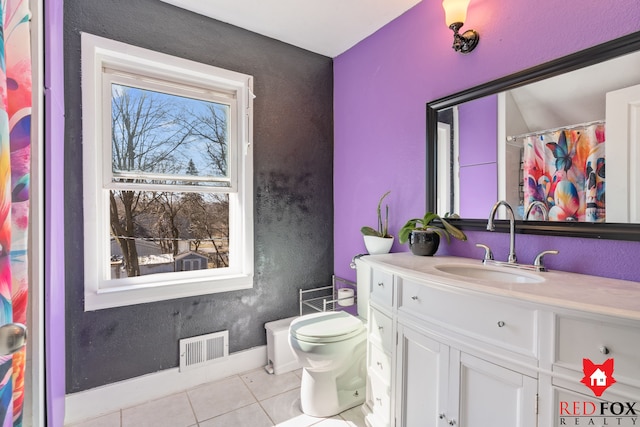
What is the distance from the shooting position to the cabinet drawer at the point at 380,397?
1564mm

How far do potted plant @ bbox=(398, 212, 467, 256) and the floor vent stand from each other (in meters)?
1.44

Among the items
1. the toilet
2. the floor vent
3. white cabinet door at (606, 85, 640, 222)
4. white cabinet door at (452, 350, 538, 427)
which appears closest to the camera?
white cabinet door at (452, 350, 538, 427)

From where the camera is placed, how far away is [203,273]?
7.36 ft

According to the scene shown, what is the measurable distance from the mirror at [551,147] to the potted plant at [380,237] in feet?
1.44

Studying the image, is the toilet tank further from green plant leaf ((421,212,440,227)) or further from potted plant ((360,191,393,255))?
green plant leaf ((421,212,440,227))

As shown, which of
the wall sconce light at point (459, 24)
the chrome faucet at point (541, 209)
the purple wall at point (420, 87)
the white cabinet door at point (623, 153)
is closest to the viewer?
the white cabinet door at point (623, 153)

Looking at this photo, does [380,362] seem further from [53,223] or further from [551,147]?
[53,223]

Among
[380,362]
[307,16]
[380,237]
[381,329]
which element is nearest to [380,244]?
[380,237]

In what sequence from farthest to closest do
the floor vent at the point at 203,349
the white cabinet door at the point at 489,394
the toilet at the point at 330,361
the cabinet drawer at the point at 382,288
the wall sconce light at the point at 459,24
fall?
the floor vent at the point at 203,349 < the toilet at the point at 330,361 < the wall sconce light at the point at 459,24 < the cabinet drawer at the point at 382,288 < the white cabinet door at the point at 489,394

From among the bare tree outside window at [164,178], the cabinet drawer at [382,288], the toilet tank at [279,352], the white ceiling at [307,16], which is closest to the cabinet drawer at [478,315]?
the cabinet drawer at [382,288]

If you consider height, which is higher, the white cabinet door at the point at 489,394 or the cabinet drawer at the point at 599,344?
the cabinet drawer at the point at 599,344

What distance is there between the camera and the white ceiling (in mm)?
1999

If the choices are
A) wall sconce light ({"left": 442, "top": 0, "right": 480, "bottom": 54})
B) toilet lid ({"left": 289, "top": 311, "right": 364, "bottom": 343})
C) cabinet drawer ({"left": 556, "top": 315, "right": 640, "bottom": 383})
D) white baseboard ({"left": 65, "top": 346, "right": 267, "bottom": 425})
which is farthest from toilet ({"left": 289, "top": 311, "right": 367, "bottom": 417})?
wall sconce light ({"left": 442, "top": 0, "right": 480, "bottom": 54})

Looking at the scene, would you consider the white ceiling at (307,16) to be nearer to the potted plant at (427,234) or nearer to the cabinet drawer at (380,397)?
the potted plant at (427,234)
